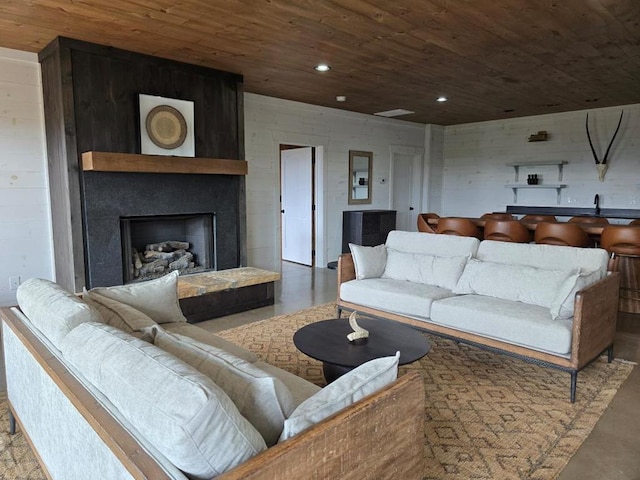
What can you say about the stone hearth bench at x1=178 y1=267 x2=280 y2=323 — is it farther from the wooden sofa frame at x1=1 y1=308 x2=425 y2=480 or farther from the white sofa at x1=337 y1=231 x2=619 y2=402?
the wooden sofa frame at x1=1 y1=308 x2=425 y2=480

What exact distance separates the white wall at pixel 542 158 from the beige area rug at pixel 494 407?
16.2 ft

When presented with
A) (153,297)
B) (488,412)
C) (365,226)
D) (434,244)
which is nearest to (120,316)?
(153,297)

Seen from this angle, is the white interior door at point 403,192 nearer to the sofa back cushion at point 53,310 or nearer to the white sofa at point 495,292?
the white sofa at point 495,292

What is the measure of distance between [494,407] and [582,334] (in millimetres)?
675

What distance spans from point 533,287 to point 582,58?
8.79ft

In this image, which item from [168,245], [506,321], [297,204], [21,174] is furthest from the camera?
[297,204]

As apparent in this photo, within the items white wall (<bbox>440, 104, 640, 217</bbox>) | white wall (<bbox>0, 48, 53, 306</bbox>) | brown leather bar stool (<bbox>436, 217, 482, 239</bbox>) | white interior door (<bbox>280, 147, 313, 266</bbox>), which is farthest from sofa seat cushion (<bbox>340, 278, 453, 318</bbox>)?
white wall (<bbox>440, 104, 640, 217</bbox>)

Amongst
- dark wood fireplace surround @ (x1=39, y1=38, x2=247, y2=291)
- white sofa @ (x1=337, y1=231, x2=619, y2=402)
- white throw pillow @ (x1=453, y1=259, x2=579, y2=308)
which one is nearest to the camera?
white sofa @ (x1=337, y1=231, x2=619, y2=402)

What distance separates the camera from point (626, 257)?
4.33m

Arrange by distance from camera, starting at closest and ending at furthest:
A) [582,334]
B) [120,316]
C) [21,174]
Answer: [120,316] < [582,334] < [21,174]

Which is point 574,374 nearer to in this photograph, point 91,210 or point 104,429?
point 104,429

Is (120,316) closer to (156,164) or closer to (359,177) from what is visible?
(156,164)

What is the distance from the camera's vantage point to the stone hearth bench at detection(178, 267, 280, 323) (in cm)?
403

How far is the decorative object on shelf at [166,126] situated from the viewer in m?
4.24
